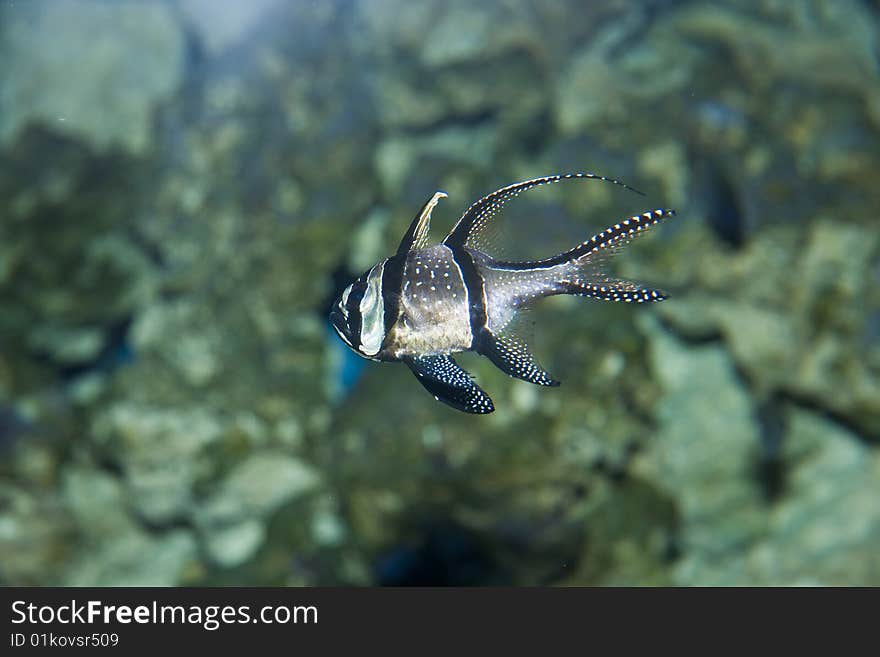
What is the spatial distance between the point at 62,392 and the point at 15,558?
3.73 ft

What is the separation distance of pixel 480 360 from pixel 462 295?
Result: 151cm

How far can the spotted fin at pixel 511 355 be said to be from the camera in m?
1.58

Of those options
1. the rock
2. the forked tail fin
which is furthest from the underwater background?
the forked tail fin

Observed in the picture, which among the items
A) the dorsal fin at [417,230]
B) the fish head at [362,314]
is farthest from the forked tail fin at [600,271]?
the fish head at [362,314]

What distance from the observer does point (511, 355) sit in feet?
5.24

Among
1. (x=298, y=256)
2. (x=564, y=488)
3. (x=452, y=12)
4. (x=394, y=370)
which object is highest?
(x=452, y=12)

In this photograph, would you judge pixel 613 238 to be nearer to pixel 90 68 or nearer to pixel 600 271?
pixel 600 271

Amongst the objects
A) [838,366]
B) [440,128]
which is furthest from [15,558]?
[838,366]

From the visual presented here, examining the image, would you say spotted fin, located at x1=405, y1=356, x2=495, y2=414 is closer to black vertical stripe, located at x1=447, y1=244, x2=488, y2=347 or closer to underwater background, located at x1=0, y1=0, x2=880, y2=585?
black vertical stripe, located at x1=447, y1=244, x2=488, y2=347

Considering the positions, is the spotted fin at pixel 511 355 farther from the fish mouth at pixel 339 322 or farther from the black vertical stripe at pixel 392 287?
the fish mouth at pixel 339 322

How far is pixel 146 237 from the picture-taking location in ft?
14.7

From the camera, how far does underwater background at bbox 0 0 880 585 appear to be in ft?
11.4

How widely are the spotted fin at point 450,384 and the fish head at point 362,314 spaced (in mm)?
128

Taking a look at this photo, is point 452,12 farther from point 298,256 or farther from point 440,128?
point 298,256
